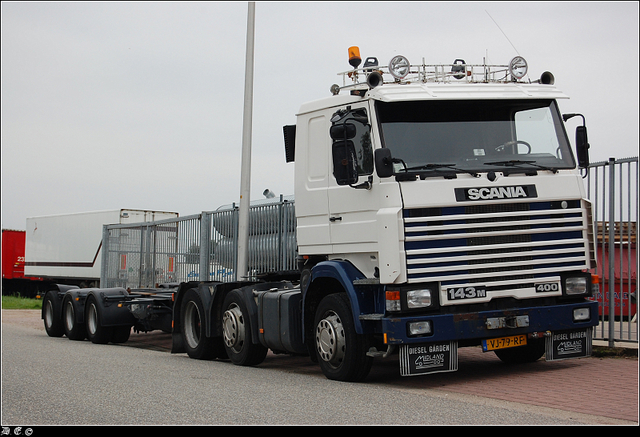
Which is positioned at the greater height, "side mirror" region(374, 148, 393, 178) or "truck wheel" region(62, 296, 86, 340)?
"side mirror" region(374, 148, 393, 178)

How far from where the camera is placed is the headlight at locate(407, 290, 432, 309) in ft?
26.8

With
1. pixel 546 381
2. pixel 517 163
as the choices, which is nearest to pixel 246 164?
pixel 517 163

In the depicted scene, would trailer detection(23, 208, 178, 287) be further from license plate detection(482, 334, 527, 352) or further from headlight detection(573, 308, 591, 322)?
headlight detection(573, 308, 591, 322)

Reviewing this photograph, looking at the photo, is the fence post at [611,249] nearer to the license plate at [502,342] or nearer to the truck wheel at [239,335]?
the license plate at [502,342]

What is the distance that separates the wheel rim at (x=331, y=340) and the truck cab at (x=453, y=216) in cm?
38

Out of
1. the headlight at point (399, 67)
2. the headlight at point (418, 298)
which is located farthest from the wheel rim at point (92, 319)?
the headlight at point (418, 298)

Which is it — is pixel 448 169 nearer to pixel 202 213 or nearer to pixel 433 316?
pixel 433 316

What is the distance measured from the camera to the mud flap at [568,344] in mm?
8883

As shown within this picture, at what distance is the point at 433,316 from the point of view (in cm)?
820

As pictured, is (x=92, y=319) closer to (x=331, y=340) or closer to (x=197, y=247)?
(x=197, y=247)

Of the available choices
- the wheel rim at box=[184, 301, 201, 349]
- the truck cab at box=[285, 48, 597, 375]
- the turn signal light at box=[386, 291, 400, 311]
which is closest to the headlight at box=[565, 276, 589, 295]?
the truck cab at box=[285, 48, 597, 375]

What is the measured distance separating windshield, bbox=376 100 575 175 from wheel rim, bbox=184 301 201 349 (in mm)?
5559

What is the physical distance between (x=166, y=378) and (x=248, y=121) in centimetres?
667

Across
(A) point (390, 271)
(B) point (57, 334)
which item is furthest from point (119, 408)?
(B) point (57, 334)
